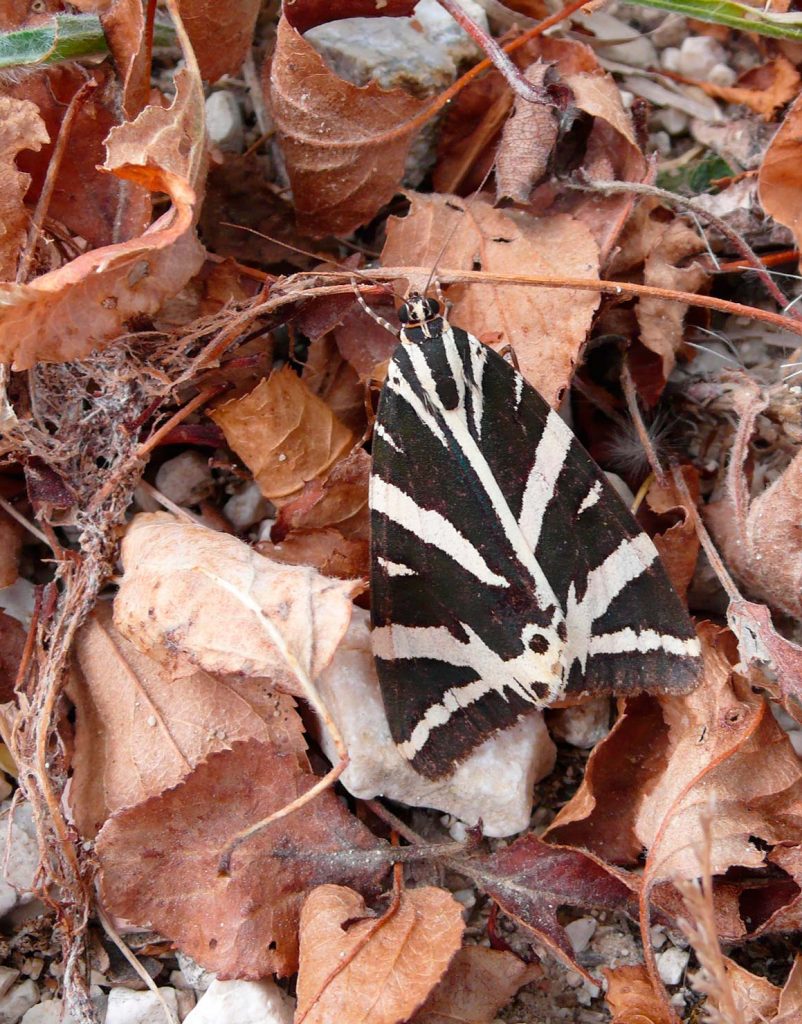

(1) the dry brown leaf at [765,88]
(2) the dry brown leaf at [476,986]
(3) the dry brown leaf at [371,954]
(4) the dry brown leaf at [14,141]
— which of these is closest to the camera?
(3) the dry brown leaf at [371,954]

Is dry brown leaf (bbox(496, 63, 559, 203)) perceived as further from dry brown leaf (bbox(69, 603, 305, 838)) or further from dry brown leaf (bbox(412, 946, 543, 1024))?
dry brown leaf (bbox(412, 946, 543, 1024))

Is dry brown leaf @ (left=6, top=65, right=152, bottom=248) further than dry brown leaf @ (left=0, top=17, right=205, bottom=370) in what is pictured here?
Yes

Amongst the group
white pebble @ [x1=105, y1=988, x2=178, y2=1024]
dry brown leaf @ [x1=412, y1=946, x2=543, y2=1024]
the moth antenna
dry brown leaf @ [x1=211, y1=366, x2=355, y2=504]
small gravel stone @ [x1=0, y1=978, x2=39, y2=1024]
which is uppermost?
the moth antenna

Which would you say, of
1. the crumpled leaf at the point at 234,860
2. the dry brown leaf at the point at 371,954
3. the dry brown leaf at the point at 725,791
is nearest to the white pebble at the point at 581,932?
the dry brown leaf at the point at 725,791

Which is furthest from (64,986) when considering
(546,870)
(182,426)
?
(182,426)

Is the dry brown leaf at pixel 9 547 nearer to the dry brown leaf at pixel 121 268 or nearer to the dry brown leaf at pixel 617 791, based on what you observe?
the dry brown leaf at pixel 121 268

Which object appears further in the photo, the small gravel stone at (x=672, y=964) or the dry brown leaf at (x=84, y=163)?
the dry brown leaf at (x=84, y=163)

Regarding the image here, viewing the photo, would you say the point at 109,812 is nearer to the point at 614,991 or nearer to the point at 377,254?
the point at 614,991

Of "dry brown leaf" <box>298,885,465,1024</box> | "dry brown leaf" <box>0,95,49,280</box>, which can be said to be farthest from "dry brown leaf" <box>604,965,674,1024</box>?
"dry brown leaf" <box>0,95,49,280</box>
